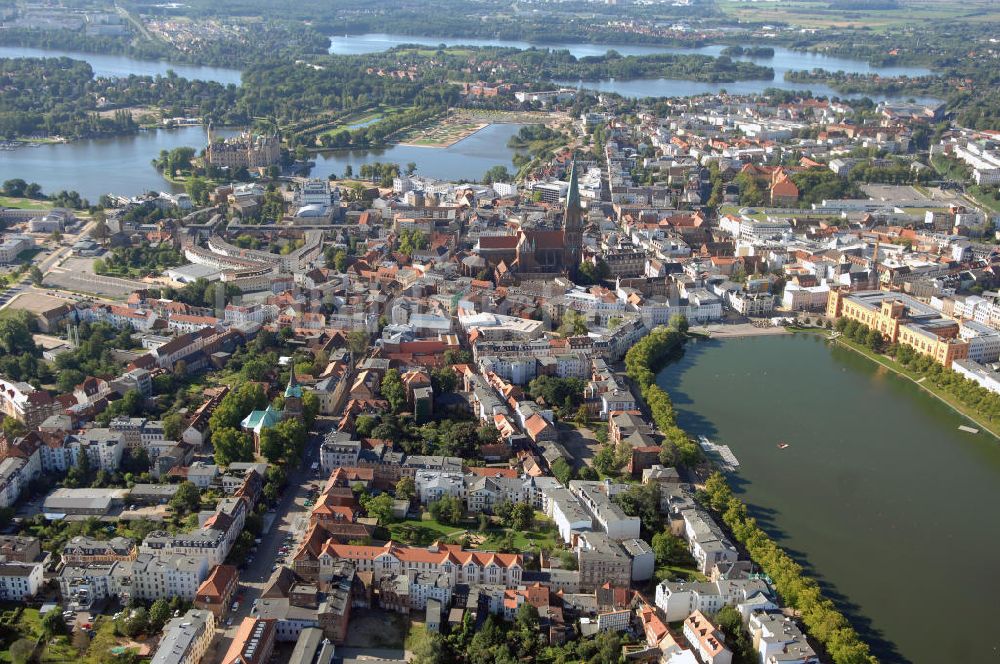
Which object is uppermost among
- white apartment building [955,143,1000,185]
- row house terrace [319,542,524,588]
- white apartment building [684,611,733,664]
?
white apartment building [955,143,1000,185]

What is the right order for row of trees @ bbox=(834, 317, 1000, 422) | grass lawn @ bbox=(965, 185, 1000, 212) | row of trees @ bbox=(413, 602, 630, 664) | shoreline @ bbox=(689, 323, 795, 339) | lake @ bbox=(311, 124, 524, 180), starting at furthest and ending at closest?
lake @ bbox=(311, 124, 524, 180), grass lawn @ bbox=(965, 185, 1000, 212), shoreline @ bbox=(689, 323, 795, 339), row of trees @ bbox=(834, 317, 1000, 422), row of trees @ bbox=(413, 602, 630, 664)

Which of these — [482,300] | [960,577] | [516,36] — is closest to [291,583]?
[960,577]

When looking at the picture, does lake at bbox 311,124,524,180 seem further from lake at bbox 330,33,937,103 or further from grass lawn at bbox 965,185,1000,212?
lake at bbox 330,33,937,103

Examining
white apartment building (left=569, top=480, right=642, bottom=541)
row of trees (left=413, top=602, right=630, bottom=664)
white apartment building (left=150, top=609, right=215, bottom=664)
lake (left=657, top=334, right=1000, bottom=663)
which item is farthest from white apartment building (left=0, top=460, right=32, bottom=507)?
lake (left=657, top=334, right=1000, bottom=663)

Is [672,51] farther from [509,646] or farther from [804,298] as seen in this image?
[509,646]

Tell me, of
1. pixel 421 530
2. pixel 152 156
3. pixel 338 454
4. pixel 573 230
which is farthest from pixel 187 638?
pixel 152 156

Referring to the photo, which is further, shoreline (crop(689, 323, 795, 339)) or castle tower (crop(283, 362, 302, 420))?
shoreline (crop(689, 323, 795, 339))

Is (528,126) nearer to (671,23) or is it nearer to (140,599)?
(140,599)
